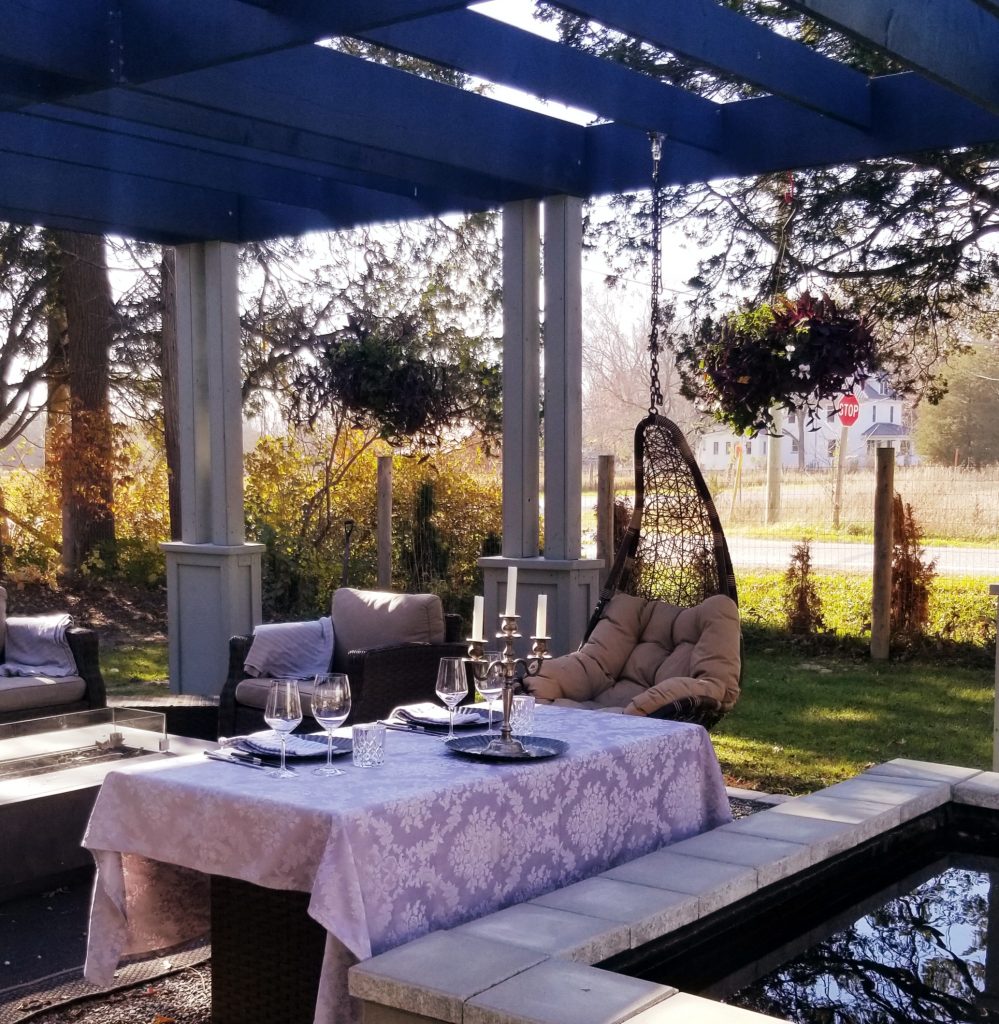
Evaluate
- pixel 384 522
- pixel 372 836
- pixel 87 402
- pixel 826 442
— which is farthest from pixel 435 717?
pixel 826 442

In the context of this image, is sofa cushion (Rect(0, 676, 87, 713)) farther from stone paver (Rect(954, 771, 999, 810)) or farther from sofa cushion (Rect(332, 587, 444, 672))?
stone paver (Rect(954, 771, 999, 810))

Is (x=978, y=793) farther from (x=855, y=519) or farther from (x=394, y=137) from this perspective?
(x=855, y=519)

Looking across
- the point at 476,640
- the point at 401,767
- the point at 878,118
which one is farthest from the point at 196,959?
the point at 878,118

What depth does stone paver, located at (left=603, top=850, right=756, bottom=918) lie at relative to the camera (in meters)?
2.82

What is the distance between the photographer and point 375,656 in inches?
211

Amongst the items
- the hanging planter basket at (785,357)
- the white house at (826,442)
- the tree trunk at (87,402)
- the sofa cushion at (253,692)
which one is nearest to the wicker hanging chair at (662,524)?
the hanging planter basket at (785,357)

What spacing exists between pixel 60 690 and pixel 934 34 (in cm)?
461

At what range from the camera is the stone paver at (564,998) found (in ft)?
6.84

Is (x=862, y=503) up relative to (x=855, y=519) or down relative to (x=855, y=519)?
up

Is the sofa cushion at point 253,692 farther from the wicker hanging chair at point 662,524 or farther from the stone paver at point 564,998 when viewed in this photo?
the stone paver at point 564,998

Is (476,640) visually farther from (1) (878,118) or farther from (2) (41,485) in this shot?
(2) (41,485)

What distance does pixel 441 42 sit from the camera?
4480 millimetres

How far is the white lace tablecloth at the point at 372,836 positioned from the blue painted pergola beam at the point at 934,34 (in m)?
2.21

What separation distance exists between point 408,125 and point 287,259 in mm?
7699
